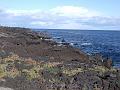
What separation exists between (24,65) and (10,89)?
16.7 ft

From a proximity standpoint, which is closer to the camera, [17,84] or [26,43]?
[17,84]

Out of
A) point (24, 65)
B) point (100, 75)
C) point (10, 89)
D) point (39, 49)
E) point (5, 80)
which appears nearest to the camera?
point (10, 89)

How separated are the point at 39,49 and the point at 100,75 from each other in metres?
14.6

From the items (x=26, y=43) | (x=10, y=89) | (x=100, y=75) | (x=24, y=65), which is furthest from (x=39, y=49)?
(x=10, y=89)

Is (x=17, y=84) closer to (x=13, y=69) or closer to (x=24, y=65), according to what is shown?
(x=13, y=69)

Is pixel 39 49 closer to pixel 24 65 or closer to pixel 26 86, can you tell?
pixel 24 65

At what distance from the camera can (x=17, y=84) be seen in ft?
66.9

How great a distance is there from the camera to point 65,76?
2186cm

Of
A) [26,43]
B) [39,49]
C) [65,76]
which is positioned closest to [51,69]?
[65,76]

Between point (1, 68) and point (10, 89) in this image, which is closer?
point (10, 89)

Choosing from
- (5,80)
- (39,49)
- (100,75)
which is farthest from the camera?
(39,49)

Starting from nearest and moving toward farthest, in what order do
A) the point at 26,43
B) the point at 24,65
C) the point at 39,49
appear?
the point at 24,65
the point at 39,49
the point at 26,43

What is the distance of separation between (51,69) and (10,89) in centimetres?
439

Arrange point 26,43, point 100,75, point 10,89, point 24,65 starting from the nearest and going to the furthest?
point 10,89 → point 100,75 → point 24,65 → point 26,43
